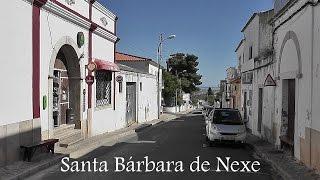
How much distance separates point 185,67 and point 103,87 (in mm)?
73466

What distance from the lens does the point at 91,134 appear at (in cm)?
2195

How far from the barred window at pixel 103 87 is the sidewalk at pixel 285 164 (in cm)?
857

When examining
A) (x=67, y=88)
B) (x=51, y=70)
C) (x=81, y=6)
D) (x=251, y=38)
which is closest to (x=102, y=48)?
(x=81, y=6)

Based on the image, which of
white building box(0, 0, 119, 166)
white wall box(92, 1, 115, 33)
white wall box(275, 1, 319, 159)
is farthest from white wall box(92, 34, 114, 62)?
white wall box(275, 1, 319, 159)

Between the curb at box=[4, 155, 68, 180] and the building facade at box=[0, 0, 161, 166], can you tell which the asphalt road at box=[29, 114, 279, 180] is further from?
the building facade at box=[0, 0, 161, 166]

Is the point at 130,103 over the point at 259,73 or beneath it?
beneath

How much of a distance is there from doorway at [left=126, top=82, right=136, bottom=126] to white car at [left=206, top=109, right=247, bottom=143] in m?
13.7

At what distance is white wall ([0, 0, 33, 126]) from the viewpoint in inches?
484

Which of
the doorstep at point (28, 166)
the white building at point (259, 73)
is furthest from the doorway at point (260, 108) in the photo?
the doorstep at point (28, 166)

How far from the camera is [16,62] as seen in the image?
1307 cm

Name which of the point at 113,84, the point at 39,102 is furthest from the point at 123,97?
the point at 39,102

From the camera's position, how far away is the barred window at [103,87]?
2411 cm

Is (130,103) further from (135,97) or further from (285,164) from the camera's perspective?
(285,164)

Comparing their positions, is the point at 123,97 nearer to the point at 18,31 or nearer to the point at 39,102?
Result: the point at 39,102
